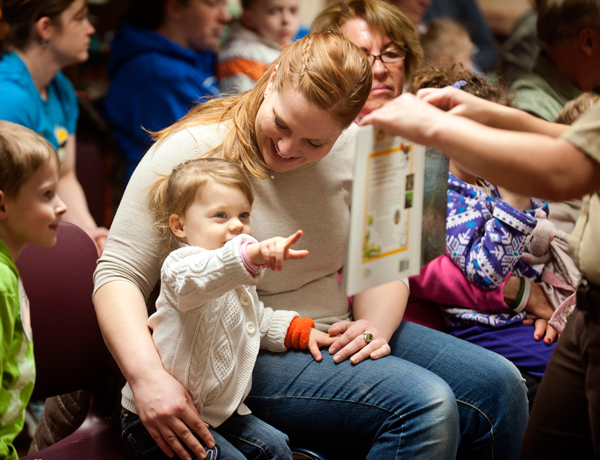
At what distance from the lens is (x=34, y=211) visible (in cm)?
124

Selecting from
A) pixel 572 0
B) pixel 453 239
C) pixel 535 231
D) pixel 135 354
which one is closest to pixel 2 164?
pixel 135 354

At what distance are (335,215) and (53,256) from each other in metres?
0.71

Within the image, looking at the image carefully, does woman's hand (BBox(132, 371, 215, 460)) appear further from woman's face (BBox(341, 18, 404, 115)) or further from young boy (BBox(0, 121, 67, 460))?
woman's face (BBox(341, 18, 404, 115))

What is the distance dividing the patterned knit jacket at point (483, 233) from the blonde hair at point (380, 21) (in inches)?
17.1

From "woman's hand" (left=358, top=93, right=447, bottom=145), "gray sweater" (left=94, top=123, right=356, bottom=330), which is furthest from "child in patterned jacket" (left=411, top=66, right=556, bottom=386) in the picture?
"woman's hand" (left=358, top=93, right=447, bottom=145)

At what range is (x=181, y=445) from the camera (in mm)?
1175

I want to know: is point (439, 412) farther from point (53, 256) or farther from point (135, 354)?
point (53, 256)

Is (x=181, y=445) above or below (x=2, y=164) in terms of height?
below

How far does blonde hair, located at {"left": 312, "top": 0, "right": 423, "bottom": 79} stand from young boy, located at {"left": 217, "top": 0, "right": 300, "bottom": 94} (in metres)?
1.02

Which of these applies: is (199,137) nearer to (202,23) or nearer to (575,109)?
(575,109)

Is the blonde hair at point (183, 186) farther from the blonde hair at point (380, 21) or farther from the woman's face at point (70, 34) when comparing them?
the woman's face at point (70, 34)

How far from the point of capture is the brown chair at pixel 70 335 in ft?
4.68

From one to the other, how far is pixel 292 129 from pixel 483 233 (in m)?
0.67

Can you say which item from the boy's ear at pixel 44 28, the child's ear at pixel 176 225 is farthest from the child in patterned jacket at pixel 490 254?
the boy's ear at pixel 44 28
